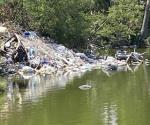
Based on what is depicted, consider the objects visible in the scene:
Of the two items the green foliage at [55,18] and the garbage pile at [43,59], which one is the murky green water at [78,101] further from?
the green foliage at [55,18]

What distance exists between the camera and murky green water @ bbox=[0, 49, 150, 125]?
724 inches

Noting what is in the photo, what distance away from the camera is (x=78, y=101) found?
2184 centimetres

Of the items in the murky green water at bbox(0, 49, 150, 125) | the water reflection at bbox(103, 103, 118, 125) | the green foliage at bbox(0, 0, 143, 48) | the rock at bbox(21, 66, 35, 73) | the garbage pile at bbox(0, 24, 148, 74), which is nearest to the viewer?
the water reflection at bbox(103, 103, 118, 125)

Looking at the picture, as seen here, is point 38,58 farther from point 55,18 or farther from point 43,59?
point 55,18

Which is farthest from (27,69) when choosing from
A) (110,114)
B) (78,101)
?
(110,114)

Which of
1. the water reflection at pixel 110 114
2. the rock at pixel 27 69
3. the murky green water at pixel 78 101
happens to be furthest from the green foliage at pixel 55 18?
the water reflection at pixel 110 114

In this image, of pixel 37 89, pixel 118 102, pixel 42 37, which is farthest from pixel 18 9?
pixel 118 102

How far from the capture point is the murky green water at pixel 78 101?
60.3 feet

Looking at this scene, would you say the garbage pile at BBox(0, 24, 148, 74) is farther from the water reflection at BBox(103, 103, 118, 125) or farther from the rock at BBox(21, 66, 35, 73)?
the water reflection at BBox(103, 103, 118, 125)

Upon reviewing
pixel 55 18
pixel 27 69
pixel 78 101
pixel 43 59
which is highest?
pixel 55 18

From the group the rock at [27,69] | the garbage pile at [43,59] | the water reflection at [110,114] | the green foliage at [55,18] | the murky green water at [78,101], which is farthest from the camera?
the green foliage at [55,18]

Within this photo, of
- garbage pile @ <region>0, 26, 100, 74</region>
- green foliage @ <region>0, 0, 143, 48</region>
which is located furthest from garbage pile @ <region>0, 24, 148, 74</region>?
green foliage @ <region>0, 0, 143, 48</region>

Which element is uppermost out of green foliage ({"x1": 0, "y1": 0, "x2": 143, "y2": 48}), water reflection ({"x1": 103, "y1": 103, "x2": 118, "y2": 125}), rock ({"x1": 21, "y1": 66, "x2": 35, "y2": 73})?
green foliage ({"x1": 0, "y1": 0, "x2": 143, "y2": 48})

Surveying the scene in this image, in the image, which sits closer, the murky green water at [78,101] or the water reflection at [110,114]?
the water reflection at [110,114]
